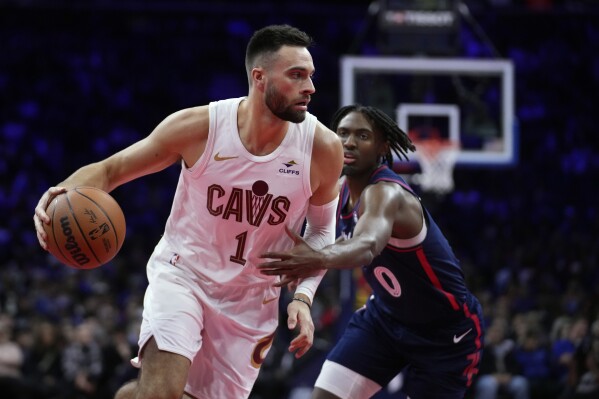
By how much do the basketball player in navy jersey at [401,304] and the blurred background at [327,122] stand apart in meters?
4.24

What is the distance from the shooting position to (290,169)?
421 centimetres

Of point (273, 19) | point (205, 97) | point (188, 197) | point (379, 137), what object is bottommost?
point (188, 197)

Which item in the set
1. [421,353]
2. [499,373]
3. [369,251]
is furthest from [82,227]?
[499,373]

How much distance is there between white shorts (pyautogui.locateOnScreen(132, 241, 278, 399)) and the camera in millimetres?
4164

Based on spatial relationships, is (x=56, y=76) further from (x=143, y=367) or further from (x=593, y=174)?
(x=143, y=367)

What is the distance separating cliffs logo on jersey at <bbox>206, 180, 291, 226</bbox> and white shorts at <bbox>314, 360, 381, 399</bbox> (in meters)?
1.19

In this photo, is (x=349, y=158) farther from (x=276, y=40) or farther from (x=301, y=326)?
(x=301, y=326)

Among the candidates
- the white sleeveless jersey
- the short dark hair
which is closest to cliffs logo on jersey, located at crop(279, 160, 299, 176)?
the white sleeveless jersey

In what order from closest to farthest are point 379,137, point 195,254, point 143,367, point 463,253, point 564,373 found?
1. point 143,367
2. point 195,254
3. point 379,137
4. point 564,373
5. point 463,253

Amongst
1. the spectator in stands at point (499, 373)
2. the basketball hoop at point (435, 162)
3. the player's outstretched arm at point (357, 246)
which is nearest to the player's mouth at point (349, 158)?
the player's outstretched arm at point (357, 246)

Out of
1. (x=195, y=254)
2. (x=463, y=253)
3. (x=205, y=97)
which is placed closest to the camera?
(x=195, y=254)

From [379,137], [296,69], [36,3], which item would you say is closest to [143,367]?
[296,69]

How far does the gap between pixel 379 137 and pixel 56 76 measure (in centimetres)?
1570

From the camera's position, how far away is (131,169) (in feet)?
13.6
